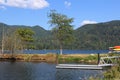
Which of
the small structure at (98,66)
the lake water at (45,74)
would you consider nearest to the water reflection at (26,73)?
the lake water at (45,74)

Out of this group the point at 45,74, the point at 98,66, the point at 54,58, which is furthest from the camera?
the point at 54,58

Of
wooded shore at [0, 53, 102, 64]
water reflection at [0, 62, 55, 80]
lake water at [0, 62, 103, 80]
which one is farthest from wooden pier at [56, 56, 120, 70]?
wooded shore at [0, 53, 102, 64]

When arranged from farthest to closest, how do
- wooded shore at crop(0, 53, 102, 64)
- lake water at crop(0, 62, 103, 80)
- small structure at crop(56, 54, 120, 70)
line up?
wooded shore at crop(0, 53, 102, 64), small structure at crop(56, 54, 120, 70), lake water at crop(0, 62, 103, 80)

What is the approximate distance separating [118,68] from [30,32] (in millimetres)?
113869

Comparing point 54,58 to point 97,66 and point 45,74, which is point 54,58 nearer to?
point 97,66

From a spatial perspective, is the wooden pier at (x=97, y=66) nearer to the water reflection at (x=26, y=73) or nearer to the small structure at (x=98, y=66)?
the small structure at (x=98, y=66)

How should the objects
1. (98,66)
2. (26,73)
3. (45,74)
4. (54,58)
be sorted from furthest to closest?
(54,58) → (98,66) → (26,73) → (45,74)

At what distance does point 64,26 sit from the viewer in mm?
105000

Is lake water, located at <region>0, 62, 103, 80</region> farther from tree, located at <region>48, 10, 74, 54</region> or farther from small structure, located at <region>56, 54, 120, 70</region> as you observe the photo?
tree, located at <region>48, 10, 74, 54</region>

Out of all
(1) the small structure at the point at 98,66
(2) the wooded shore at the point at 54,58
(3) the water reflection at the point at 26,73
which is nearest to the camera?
(3) the water reflection at the point at 26,73

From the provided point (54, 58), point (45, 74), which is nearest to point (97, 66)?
point (45, 74)

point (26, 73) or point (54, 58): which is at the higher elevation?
point (54, 58)

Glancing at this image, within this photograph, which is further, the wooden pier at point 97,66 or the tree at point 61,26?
the tree at point 61,26

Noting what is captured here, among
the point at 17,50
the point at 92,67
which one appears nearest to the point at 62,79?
the point at 92,67
